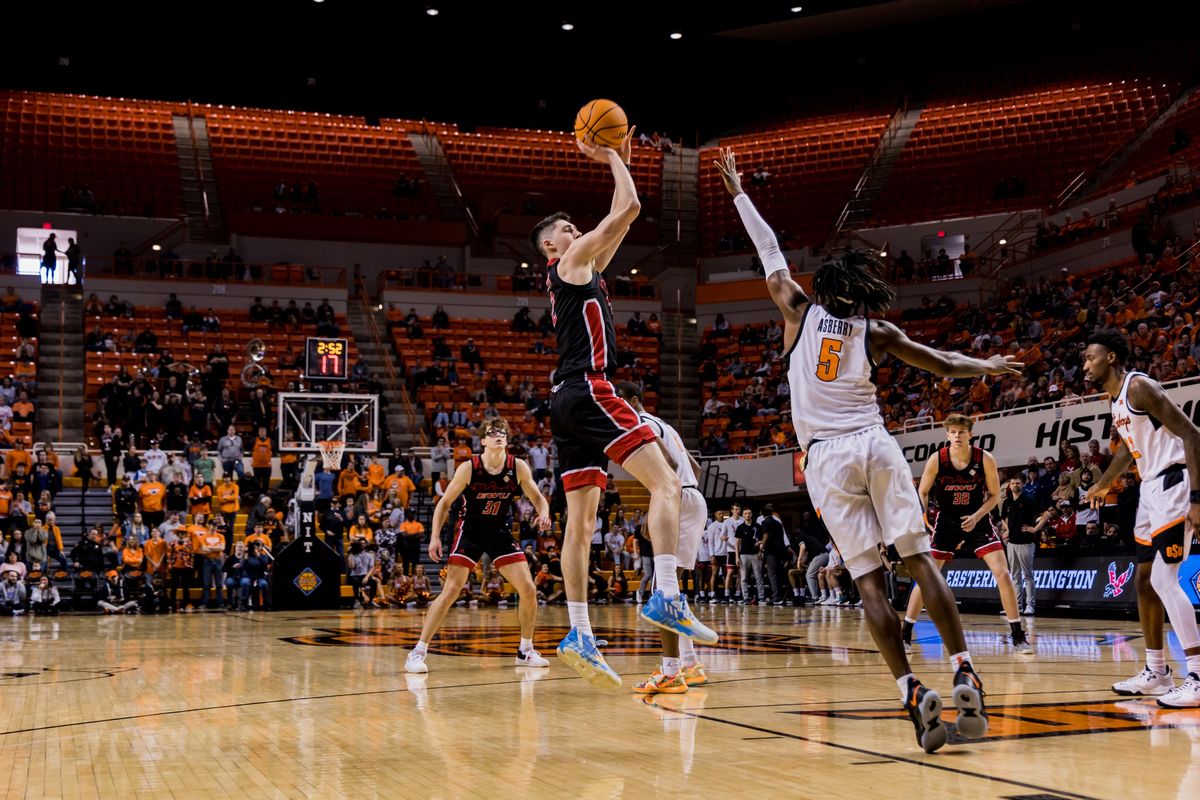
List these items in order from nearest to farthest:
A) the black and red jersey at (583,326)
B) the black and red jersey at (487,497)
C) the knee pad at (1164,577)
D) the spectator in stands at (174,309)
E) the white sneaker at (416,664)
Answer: the black and red jersey at (583,326), the knee pad at (1164,577), the white sneaker at (416,664), the black and red jersey at (487,497), the spectator in stands at (174,309)

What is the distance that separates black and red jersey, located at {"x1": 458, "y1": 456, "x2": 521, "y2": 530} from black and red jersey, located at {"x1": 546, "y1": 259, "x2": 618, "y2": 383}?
3.40 metres

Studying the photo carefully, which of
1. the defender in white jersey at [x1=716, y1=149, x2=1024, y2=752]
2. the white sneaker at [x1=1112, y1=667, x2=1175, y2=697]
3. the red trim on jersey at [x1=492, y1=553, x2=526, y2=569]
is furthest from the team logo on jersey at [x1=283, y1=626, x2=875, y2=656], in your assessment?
the defender in white jersey at [x1=716, y1=149, x2=1024, y2=752]

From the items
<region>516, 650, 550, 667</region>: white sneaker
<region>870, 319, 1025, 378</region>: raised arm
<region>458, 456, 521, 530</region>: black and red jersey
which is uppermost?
<region>870, 319, 1025, 378</region>: raised arm

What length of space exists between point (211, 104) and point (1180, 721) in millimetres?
37150

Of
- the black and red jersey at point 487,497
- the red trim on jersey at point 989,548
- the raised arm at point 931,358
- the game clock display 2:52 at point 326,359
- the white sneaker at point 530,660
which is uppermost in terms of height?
the game clock display 2:52 at point 326,359

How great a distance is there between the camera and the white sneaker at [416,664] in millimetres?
8508

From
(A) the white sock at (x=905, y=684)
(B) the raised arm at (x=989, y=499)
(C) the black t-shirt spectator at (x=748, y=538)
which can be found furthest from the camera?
(C) the black t-shirt spectator at (x=748, y=538)

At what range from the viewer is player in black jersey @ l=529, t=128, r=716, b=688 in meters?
6.11

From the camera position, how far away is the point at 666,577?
6.10 m

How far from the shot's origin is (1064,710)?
613 centimetres

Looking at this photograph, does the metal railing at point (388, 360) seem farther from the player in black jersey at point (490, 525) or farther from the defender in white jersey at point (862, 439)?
the defender in white jersey at point (862, 439)

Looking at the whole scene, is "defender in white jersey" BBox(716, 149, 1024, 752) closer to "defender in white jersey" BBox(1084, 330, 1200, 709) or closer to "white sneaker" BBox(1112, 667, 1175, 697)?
"defender in white jersey" BBox(1084, 330, 1200, 709)

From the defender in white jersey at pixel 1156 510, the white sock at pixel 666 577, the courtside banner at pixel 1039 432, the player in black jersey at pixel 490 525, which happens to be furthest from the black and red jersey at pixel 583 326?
the courtside banner at pixel 1039 432

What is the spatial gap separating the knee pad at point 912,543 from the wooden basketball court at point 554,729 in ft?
2.77
